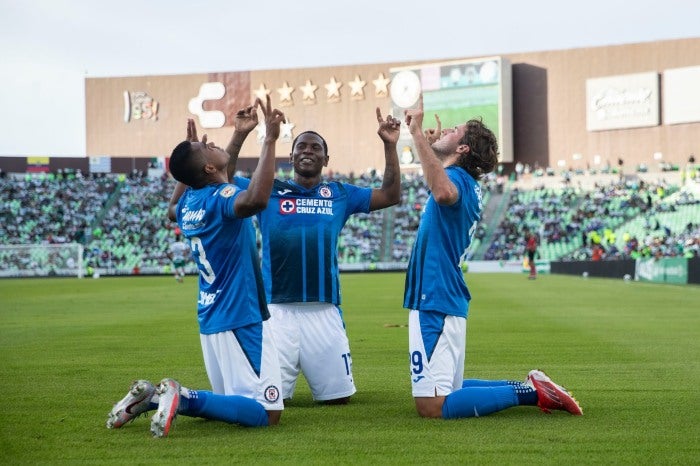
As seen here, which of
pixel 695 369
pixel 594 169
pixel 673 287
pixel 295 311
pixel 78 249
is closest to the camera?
pixel 295 311

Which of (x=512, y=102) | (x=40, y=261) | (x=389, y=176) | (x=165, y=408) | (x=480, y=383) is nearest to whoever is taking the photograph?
(x=165, y=408)

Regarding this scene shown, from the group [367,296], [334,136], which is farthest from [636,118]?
[367,296]

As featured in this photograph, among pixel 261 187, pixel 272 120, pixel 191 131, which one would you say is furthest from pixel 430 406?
pixel 191 131

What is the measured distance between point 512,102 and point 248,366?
68121 millimetres

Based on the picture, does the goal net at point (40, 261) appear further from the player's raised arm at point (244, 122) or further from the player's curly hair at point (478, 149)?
the player's curly hair at point (478, 149)

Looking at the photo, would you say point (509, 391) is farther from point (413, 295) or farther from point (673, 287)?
point (673, 287)

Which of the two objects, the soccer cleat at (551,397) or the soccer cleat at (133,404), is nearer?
the soccer cleat at (133,404)

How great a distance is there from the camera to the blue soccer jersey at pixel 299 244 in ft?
27.2

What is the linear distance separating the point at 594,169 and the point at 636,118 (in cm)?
480

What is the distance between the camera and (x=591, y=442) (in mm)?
6148

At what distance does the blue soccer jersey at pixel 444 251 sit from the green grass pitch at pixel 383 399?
2.82ft

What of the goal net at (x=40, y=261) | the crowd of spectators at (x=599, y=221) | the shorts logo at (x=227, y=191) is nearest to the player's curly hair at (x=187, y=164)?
the shorts logo at (x=227, y=191)

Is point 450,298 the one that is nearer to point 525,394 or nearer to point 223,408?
point 525,394

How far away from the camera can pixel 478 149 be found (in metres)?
7.26
